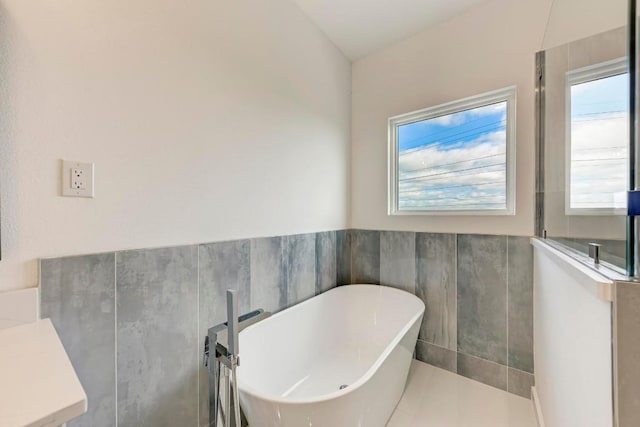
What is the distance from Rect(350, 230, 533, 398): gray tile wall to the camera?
70.1 inches

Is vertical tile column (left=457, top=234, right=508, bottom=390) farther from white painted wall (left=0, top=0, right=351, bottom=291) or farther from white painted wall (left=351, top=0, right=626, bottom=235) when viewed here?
white painted wall (left=0, top=0, right=351, bottom=291)

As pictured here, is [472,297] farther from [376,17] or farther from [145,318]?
[376,17]

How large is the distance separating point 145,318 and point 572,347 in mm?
1637

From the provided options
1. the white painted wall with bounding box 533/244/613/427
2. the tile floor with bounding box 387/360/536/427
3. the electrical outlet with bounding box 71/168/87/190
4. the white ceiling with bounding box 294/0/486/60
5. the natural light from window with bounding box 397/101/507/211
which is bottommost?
the tile floor with bounding box 387/360/536/427

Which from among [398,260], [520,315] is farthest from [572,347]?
[398,260]

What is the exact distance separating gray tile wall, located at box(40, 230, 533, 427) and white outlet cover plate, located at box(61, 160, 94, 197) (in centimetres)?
24

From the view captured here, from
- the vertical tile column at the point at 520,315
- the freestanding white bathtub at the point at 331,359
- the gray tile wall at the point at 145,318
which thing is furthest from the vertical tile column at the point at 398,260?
the gray tile wall at the point at 145,318

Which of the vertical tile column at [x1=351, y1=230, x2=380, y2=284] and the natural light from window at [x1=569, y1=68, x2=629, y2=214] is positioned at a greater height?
the natural light from window at [x1=569, y1=68, x2=629, y2=214]

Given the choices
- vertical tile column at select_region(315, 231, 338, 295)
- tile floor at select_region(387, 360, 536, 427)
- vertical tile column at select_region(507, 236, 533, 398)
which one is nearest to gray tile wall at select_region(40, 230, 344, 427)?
vertical tile column at select_region(315, 231, 338, 295)

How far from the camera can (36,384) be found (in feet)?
1.74

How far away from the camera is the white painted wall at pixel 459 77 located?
174cm

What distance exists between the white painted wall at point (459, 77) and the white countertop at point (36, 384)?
203cm

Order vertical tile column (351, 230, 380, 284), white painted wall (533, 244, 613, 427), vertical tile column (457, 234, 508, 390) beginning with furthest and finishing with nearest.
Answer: vertical tile column (351, 230, 380, 284) < vertical tile column (457, 234, 508, 390) < white painted wall (533, 244, 613, 427)

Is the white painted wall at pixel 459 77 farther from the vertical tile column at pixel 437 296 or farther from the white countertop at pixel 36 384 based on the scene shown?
the white countertop at pixel 36 384
